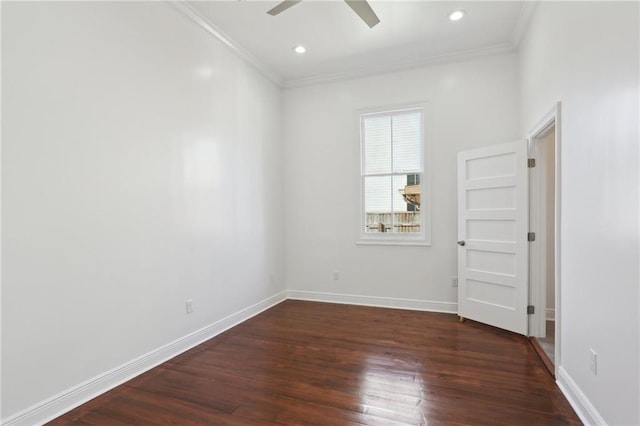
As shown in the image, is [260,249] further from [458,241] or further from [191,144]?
[458,241]

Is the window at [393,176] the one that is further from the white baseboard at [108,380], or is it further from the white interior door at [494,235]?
the white baseboard at [108,380]

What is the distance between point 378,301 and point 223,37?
3775 millimetres

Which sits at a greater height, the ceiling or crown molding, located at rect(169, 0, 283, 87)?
the ceiling

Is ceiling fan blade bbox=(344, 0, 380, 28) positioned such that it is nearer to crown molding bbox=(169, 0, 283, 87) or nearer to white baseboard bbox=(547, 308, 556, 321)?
crown molding bbox=(169, 0, 283, 87)

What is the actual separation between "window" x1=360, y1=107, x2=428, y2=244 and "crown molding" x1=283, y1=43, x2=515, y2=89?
1.83 ft

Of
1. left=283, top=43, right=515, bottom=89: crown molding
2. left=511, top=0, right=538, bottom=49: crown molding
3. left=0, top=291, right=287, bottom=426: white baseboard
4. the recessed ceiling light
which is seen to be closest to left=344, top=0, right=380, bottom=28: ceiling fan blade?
the recessed ceiling light

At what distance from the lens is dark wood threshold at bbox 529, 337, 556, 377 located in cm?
259

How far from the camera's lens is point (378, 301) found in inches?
178

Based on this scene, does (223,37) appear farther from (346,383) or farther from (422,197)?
(346,383)

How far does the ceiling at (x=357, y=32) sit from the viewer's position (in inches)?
124

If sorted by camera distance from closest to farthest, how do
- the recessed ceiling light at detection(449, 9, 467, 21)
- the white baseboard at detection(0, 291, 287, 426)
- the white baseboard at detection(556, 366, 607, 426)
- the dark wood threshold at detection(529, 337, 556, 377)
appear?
1. the white baseboard at detection(556, 366, 607, 426)
2. the white baseboard at detection(0, 291, 287, 426)
3. the dark wood threshold at detection(529, 337, 556, 377)
4. the recessed ceiling light at detection(449, 9, 467, 21)

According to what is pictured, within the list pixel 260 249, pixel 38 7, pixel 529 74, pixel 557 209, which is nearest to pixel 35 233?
pixel 38 7

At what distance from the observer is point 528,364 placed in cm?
272

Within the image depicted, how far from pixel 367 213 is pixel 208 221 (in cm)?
221
